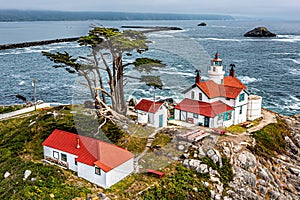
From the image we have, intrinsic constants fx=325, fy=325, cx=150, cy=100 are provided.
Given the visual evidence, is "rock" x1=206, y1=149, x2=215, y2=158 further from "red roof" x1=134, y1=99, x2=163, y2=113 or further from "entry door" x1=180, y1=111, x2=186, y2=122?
"entry door" x1=180, y1=111, x2=186, y2=122

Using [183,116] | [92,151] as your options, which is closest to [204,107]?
[183,116]

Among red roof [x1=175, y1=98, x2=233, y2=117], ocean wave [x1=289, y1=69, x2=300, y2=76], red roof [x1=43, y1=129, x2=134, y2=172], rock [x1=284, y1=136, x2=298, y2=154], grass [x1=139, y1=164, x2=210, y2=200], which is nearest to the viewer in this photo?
grass [x1=139, y1=164, x2=210, y2=200]

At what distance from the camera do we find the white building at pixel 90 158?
23.3 metres

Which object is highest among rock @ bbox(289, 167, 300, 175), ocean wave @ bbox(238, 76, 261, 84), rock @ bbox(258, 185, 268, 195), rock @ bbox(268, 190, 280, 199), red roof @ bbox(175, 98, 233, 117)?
red roof @ bbox(175, 98, 233, 117)

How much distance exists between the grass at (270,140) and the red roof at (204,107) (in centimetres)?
404

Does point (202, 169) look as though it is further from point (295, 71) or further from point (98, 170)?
point (295, 71)

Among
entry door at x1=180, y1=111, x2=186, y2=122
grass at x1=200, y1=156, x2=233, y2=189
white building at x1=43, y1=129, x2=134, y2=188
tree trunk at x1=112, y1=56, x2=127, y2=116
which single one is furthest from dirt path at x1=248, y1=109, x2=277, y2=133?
white building at x1=43, y1=129, x2=134, y2=188

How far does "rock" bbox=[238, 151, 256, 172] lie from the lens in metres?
27.3

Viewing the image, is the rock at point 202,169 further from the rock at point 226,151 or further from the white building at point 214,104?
the white building at point 214,104

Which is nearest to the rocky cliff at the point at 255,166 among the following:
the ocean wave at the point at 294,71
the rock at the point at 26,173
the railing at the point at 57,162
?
A: the railing at the point at 57,162

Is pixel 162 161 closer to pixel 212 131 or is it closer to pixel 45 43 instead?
pixel 212 131

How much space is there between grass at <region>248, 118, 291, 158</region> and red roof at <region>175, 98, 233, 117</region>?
13.2 feet

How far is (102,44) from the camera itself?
31.1 m

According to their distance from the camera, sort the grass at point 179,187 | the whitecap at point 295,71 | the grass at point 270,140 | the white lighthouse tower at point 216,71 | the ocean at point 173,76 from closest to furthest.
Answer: the grass at point 179,187, the grass at point 270,140, the white lighthouse tower at point 216,71, the ocean at point 173,76, the whitecap at point 295,71
